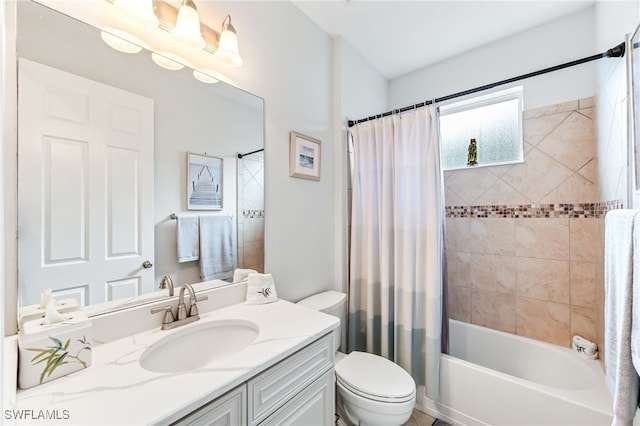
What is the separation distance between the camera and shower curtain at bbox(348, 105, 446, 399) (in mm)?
1589

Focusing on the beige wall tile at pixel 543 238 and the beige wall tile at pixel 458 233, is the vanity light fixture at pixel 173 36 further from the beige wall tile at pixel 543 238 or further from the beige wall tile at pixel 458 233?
the beige wall tile at pixel 543 238

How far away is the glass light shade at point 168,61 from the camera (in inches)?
44.1

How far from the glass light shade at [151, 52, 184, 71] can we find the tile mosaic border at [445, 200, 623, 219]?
6.93 feet

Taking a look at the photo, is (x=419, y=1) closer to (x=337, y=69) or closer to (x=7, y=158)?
(x=337, y=69)

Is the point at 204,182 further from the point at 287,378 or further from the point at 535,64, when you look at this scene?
the point at 535,64

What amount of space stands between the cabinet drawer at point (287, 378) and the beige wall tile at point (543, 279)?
1611 millimetres

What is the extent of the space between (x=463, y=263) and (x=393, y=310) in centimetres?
80

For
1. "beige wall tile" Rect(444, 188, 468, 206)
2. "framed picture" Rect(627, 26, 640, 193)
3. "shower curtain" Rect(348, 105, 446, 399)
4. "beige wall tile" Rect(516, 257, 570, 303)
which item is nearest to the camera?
"framed picture" Rect(627, 26, 640, 193)

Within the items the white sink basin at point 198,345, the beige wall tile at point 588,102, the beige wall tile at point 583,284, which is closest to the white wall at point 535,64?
the beige wall tile at point 588,102

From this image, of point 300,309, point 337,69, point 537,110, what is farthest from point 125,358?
point 537,110

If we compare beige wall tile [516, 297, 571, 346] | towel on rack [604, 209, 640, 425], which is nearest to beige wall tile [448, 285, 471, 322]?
beige wall tile [516, 297, 571, 346]

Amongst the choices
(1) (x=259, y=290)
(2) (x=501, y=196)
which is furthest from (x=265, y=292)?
(2) (x=501, y=196)

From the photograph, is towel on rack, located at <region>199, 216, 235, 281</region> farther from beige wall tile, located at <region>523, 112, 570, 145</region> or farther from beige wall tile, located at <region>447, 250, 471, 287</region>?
beige wall tile, located at <region>523, 112, 570, 145</region>

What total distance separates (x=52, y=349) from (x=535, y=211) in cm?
256
